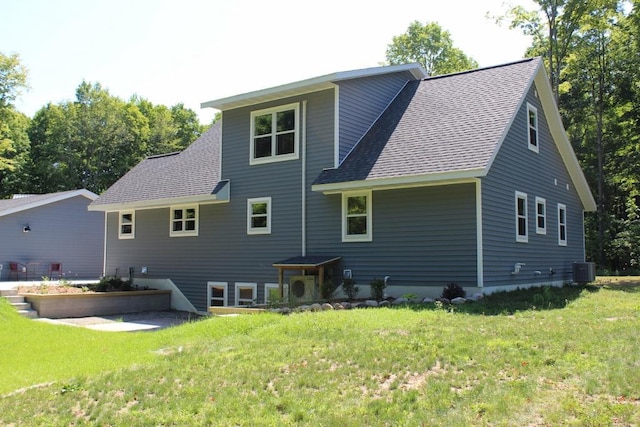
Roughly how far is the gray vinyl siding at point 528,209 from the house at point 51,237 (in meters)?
19.5

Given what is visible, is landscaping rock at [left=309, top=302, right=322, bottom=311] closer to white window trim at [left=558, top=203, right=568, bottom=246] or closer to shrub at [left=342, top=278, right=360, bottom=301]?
shrub at [left=342, top=278, right=360, bottom=301]

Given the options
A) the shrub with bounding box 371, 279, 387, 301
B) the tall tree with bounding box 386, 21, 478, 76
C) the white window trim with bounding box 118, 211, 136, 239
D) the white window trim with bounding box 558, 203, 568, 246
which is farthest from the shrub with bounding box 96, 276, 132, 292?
the tall tree with bounding box 386, 21, 478, 76

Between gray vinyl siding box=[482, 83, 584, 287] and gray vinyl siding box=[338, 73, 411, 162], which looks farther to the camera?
gray vinyl siding box=[338, 73, 411, 162]

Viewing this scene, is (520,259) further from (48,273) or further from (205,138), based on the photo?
(48,273)

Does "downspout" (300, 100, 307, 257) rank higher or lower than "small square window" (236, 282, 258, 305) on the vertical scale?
higher

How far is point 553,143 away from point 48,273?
69.3ft

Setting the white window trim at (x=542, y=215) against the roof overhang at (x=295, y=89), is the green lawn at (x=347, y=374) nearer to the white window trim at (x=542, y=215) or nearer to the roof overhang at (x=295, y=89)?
the white window trim at (x=542, y=215)

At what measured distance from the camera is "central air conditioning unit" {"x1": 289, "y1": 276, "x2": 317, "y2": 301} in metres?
14.7

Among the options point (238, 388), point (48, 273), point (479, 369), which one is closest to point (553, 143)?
point (479, 369)

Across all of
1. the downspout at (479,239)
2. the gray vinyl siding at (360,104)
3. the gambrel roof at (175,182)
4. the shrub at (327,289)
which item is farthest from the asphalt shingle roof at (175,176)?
the downspout at (479,239)

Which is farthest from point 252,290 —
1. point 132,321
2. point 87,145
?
point 87,145

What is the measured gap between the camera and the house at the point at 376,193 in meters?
13.3

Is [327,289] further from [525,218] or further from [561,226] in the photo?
[561,226]

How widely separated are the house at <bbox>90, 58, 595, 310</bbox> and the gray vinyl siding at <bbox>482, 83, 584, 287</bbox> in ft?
0.19
